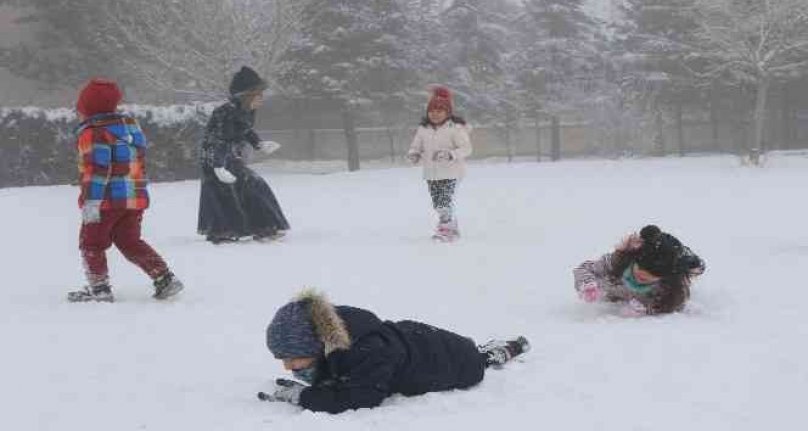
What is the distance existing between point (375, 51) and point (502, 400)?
2704cm

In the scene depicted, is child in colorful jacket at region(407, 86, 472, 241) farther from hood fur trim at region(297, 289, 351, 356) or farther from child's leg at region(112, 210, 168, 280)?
hood fur trim at region(297, 289, 351, 356)

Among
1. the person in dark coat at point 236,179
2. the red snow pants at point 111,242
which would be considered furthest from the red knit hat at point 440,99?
the red snow pants at point 111,242

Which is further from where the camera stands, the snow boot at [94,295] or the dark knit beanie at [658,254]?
the snow boot at [94,295]

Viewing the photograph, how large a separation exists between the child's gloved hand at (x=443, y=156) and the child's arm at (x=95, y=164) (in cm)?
471

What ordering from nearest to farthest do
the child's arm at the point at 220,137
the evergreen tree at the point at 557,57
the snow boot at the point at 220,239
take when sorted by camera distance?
1. the child's arm at the point at 220,137
2. the snow boot at the point at 220,239
3. the evergreen tree at the point at 557,57

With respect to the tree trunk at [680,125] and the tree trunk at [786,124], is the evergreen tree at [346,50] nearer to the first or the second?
the tree trunk at [680,125]

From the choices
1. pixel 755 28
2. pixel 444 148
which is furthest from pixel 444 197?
pixel 755 28

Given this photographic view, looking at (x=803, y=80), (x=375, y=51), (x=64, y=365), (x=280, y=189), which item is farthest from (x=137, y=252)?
(x=803, y=80)

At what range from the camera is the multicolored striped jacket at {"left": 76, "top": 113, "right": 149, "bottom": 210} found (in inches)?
263

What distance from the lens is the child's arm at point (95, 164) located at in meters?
6.65

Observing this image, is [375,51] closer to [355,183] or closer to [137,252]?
[355,183]

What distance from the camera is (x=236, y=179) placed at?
10289 mm

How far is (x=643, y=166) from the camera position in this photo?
24.8 m

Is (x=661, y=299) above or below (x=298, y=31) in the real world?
below
